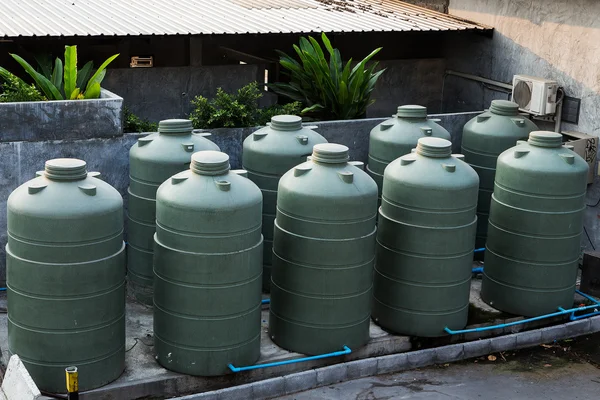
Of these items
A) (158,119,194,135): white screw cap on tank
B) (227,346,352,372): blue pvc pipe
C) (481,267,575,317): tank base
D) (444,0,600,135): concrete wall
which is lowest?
(227,346,352,372): blue pvc pipe

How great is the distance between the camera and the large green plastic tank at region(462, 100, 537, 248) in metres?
11.4

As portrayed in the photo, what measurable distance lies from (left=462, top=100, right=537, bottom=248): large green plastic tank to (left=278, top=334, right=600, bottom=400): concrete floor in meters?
2.35

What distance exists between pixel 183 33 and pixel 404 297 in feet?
15.6

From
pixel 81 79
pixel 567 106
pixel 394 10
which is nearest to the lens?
pixel 81 79

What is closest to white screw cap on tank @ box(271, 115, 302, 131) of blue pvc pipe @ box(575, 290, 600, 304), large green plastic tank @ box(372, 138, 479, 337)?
large green plastic tank @ box(372, 138, 479, 337)

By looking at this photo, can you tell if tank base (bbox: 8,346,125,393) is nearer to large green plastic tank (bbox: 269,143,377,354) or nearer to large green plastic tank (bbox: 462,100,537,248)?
large green plastic tank (bbox: 269,143,377,354)

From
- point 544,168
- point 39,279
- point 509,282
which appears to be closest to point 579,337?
point 509,282

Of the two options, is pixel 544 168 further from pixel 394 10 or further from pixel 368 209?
pixel 394 10

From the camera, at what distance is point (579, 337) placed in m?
10.3

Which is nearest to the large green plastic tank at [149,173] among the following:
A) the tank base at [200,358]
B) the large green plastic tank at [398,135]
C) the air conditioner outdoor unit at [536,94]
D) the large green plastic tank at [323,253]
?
the large green plastic tank at [323,253]

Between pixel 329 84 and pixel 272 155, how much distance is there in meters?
2.56

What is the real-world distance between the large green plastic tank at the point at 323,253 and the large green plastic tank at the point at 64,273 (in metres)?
1.63

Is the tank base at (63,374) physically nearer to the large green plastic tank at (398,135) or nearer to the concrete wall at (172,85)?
the large green plastic tank at (398,135)

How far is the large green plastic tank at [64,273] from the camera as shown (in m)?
7.63
